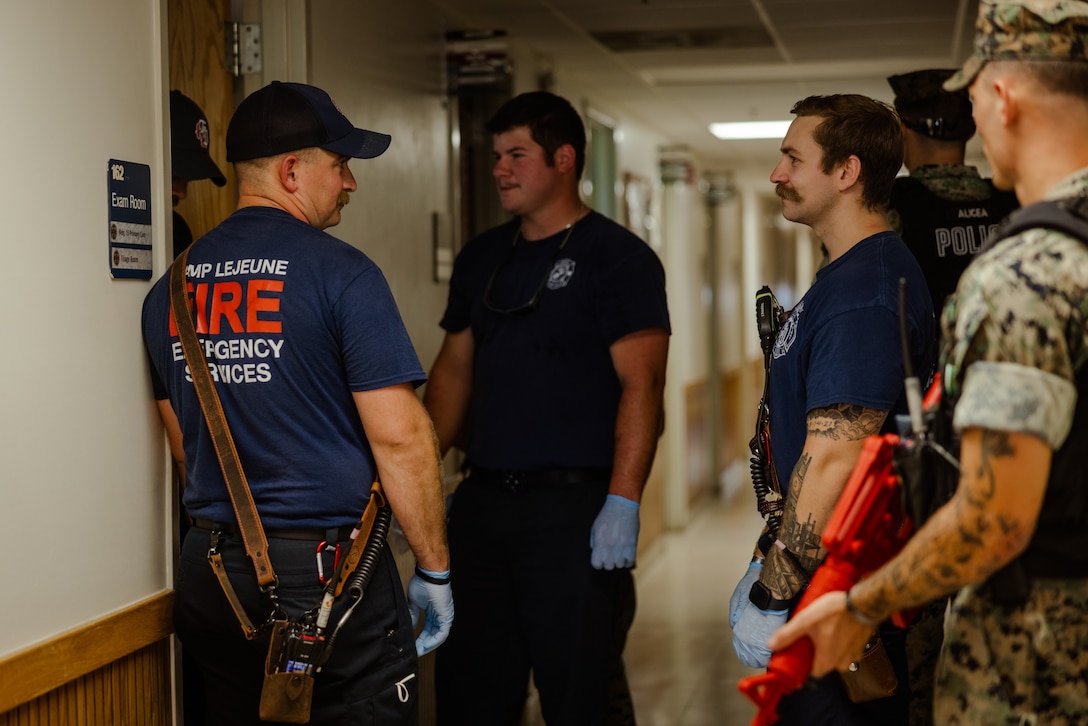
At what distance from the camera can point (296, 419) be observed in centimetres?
185

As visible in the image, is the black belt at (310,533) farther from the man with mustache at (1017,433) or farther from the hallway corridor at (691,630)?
the hallway corridor at (691,630)

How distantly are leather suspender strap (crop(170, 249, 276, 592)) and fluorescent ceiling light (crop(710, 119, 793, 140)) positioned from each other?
5232 mm

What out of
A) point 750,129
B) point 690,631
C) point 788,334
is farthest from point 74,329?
point 750,129

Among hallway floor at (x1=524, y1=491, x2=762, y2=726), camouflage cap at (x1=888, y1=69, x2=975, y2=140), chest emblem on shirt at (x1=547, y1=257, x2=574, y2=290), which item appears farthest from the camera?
hallway floor at (x1=524, y1=491, x2=762, y2=726)

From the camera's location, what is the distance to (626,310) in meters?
2.69

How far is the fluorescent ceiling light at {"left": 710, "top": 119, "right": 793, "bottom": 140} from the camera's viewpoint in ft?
21.9

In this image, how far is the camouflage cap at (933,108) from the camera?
2637 millimetres

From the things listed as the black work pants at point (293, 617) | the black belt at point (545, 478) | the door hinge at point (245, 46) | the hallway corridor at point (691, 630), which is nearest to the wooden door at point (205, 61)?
the door hinge at point (245, 46)

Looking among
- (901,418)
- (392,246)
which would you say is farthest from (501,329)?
(901,418)

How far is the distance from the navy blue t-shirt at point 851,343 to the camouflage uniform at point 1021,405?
0.39m

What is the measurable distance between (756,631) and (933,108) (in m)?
1.38

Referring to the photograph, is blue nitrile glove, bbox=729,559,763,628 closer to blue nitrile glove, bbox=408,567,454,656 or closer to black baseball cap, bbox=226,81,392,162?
blue nitrile glove, bbox=408,567,454,656

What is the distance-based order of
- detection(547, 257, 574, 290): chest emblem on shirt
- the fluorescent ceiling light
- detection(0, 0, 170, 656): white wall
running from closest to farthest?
detection(0, 0, 170, 656): white wall, detection(547, 257, 574, 290): chest emblem on shirt, the fluorescent ceiling light

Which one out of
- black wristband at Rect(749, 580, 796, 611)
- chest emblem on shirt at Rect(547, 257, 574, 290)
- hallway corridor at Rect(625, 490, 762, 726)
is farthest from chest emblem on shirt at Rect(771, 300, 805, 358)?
hallway corridor at Rect(625, 490, 762, 726)
